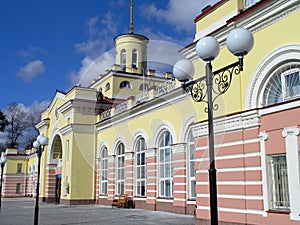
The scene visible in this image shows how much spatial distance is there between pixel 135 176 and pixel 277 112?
45.0 feet

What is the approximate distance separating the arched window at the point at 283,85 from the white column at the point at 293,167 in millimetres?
1115

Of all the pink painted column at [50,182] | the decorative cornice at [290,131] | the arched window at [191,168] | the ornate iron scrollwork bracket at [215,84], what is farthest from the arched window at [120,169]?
the decorative cornice at [290,131]

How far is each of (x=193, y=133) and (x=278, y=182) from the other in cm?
359

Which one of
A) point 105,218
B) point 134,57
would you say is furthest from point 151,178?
point 134,57

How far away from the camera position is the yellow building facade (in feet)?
31.3

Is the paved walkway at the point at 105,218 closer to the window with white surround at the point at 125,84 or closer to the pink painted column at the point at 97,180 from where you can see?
the pink painted column at the point at 97,180

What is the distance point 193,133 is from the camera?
12.4 m

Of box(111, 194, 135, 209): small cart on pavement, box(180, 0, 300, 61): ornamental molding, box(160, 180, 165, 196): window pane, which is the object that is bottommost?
box(111, 194, 135, 209): small cart on pavement

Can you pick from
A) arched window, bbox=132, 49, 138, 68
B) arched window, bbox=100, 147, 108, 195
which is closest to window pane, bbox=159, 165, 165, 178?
arched window, bbox=100, 147, 108, 195

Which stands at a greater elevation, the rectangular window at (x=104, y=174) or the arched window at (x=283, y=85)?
the arched window at (x=283, y=85)

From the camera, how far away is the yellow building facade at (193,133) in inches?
376

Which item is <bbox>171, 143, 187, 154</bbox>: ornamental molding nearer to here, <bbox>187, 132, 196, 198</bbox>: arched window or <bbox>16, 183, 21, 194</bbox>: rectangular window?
<bbox>187, 132, 196, 198</bbox>: arched window

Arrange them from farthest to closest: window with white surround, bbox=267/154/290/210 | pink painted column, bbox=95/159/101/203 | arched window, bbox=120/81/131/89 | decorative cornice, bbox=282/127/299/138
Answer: arched window, bbox=120/81/131/89
pink painted column, bbox=95/159/101/203
window with white surround, bbox=267/154/290/210
decorative cornice, bbox=282/127/299/138

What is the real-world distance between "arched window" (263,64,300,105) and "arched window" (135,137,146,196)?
12.2 m
